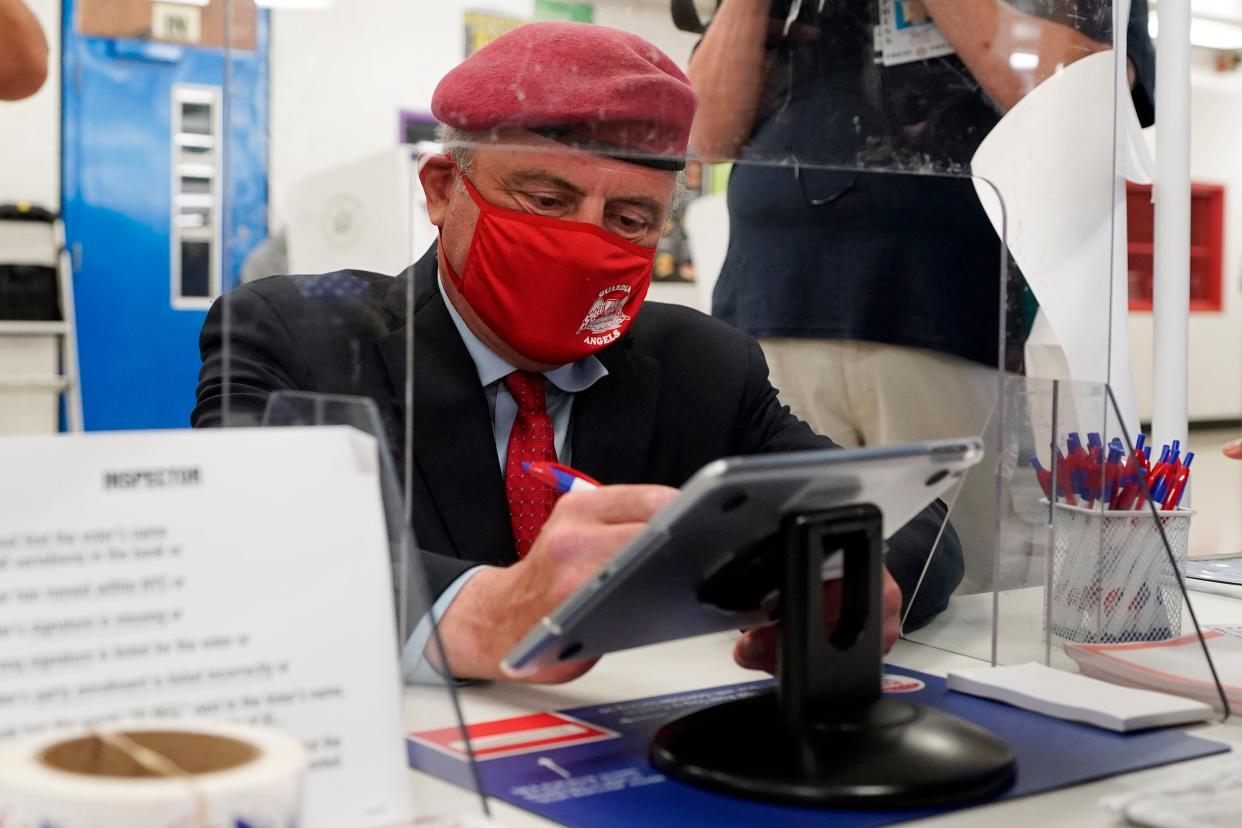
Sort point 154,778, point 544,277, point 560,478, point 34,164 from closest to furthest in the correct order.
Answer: point 154,778
point 560,478
point 544,277
point 34,164

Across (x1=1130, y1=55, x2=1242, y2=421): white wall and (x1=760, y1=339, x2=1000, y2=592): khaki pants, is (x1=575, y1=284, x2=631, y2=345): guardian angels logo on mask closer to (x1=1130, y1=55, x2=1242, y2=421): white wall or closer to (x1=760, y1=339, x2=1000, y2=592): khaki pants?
(x1=760, y1=339, x2=1000, y2=592): khaki pants

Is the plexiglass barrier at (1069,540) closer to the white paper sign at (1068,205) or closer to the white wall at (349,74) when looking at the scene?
the white paper sign at (1068,205)

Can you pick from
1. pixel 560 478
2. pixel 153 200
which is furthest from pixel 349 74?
pixel 153 200

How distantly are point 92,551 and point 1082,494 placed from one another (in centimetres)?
80

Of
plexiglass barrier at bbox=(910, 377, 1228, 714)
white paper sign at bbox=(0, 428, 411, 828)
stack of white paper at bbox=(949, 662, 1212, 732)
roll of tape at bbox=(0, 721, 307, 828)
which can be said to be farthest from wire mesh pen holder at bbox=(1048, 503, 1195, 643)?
roll of tape at bbox=(0, 721, 307, 828)

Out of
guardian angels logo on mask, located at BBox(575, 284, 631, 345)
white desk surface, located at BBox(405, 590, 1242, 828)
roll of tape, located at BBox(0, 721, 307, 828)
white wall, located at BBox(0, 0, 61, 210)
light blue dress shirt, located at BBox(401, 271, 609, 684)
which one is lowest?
white desk surface, located at BBox(405, 590, 1242, 828)

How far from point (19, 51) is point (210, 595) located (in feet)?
1.48

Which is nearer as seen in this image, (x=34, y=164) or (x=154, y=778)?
(x=154, y=778)

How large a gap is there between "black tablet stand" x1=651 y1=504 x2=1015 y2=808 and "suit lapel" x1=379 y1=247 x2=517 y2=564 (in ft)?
1.09

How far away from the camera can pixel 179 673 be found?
56 centimetres

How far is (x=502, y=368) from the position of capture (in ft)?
3.72

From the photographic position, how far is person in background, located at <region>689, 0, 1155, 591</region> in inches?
41.6

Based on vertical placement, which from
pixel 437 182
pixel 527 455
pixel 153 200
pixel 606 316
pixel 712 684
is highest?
pixel 153 200

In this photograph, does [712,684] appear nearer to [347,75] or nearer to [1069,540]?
[1069,540]
